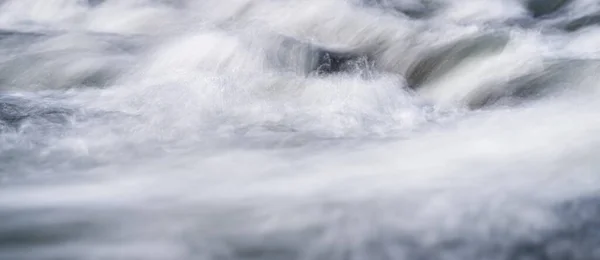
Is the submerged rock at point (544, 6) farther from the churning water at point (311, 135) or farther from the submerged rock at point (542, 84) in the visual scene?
the submerged rock at point (542, 84)

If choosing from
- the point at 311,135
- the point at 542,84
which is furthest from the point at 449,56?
the point at 311,135

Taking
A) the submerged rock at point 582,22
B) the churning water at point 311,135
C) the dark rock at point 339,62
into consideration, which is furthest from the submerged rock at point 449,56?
the submerged rock at point 582,22

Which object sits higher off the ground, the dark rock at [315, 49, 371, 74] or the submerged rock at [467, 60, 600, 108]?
the submerged rock at [467, 60, 600, 108]

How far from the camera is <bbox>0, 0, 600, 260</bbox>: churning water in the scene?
336cm

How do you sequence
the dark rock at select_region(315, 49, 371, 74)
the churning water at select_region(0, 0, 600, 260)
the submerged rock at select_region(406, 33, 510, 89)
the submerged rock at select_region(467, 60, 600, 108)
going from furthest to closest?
1. the dark rock at select_region(315, 49, 371, 74)
2. the submerged rock at select_region(406, 33, 510, 89)
3. the submerged rock at select_region(467, 60, 600, 108)
4. the churning water at select_region(0, 0, 600, 260)

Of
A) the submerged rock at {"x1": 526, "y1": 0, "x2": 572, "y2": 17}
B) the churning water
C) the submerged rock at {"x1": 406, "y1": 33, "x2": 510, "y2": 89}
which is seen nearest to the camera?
the churning water

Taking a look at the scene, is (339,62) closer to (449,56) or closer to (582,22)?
(449,56)

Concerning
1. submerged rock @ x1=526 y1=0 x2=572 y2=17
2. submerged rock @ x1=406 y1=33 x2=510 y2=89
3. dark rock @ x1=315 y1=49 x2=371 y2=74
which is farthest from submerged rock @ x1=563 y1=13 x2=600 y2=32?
dark rock @ x1=315 y1=49 x2=371 y2=74

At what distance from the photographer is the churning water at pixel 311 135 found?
132 inches

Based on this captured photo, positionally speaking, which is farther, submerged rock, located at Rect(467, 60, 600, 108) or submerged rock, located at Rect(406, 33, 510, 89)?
submerged rock, located at Rect(406, 33, 510, 89)

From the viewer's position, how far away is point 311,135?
186 inches

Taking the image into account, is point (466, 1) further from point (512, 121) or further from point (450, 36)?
point (512, 121)

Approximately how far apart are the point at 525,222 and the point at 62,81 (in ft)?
13.7

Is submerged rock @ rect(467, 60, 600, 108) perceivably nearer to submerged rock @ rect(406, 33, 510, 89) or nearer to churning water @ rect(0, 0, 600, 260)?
churning water @ rect(0, 0, 600, 260)
